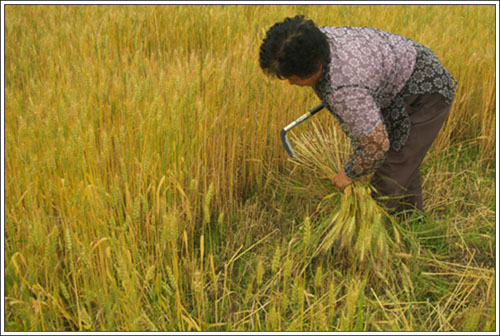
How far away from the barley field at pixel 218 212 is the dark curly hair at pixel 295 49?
34 centimetres

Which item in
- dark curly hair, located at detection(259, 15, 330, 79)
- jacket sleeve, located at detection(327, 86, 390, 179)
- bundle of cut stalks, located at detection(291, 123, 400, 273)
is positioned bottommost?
bundle of cut stalks, located at detection(291, 123, 400, 273)

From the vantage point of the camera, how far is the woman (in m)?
1.30

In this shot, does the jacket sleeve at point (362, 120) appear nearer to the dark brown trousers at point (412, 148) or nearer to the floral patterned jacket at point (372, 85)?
the floral patterned jacket at point (372, 85)

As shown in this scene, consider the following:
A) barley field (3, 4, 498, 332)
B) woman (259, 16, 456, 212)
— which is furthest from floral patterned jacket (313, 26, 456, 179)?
barley field (3, 4, 498, 332)

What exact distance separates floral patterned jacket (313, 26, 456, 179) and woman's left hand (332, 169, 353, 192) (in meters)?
0.03

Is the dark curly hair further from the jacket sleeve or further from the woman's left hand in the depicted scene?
the woman's left hand

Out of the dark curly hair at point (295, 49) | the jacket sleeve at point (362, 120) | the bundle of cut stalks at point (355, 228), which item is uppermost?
the dark curly hair at point (295, 49)

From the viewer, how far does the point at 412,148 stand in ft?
5.33

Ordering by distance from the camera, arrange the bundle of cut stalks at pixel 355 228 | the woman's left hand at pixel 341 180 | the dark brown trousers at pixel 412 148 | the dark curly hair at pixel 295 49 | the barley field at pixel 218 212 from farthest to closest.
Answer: the dark brown trousers at pixel 412 148 < the woman's left hand at pixel 341 180 < the bundle of cut stalks at pixel 355 228 < the dark curly hair at pixel 295 49 < the barley field at pixel 218 212

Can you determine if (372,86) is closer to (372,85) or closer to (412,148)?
(372,85)

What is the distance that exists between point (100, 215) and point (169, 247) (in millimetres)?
236

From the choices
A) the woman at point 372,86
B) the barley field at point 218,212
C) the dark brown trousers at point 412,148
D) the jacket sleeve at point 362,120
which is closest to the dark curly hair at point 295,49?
the woman at point 372,86

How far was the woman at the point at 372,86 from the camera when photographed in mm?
1304

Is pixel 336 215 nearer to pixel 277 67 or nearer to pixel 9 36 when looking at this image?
pixel 277 67
